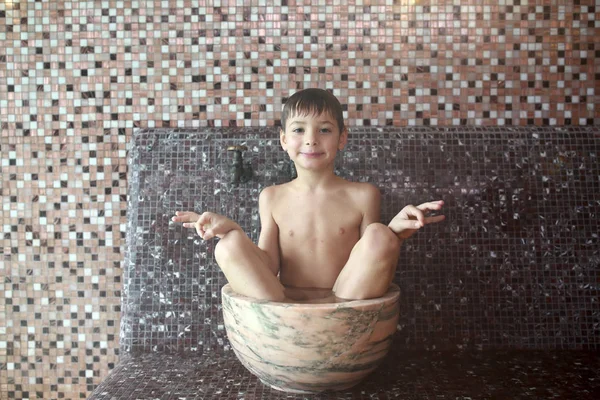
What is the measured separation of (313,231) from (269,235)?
0.11 m

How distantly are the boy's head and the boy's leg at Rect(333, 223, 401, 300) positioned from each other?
0.30 meters

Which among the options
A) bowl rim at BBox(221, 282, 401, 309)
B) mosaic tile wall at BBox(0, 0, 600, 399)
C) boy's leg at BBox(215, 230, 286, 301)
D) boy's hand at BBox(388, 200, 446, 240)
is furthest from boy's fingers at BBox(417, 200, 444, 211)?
mosaic tile wall at BBox(0, 0, 600, 399)

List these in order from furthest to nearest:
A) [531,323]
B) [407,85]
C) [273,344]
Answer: [407,85] → [531,323] → [273,344]

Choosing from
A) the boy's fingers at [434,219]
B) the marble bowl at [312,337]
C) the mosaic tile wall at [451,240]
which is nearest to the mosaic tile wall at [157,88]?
the mosaic tile wall at [451,240]

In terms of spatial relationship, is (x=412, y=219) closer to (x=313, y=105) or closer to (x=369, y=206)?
(x=369, y=206)

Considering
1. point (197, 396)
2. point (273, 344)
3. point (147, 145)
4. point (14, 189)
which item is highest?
point (147, 145)

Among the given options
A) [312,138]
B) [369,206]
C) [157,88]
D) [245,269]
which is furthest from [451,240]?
[157,88]

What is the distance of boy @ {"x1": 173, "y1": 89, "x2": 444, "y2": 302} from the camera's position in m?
1.19

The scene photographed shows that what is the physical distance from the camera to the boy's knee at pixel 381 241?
1176 millimetres

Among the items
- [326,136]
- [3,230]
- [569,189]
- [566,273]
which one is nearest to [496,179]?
[569,189]

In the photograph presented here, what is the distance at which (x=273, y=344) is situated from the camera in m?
1.16

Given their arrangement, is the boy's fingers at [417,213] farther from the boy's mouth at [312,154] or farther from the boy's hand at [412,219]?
Answer: the boy's mouth at [312,154]

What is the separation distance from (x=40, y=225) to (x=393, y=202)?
43.9 inches

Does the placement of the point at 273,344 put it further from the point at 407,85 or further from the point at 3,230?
the point at 3,230
